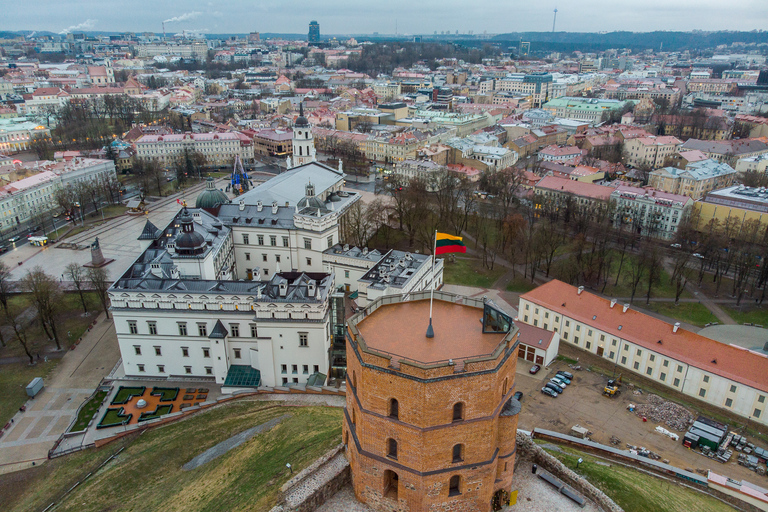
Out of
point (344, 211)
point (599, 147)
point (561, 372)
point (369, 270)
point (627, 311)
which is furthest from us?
point (599, 147)

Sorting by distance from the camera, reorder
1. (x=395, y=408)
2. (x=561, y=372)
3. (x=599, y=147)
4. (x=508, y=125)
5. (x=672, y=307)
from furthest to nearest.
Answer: (x=508, y=125) → (x=599, y=147) → (x=672, y=307) → (x=561, y=372) → (x=395, y=408)

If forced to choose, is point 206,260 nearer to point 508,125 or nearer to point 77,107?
point 508,125

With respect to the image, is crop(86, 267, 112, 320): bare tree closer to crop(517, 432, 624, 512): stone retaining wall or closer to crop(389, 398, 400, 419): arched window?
A: crop(389, 398, 400, 419): arched window

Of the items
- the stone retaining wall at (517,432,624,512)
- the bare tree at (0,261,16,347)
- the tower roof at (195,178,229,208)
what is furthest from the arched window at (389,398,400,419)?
the tower roof at (195,178,229,208)

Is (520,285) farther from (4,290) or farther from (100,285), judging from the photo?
(4,290)

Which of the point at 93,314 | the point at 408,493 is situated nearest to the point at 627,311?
the point at 408,493

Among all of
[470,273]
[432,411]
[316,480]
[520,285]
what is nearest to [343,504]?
[316,480]
